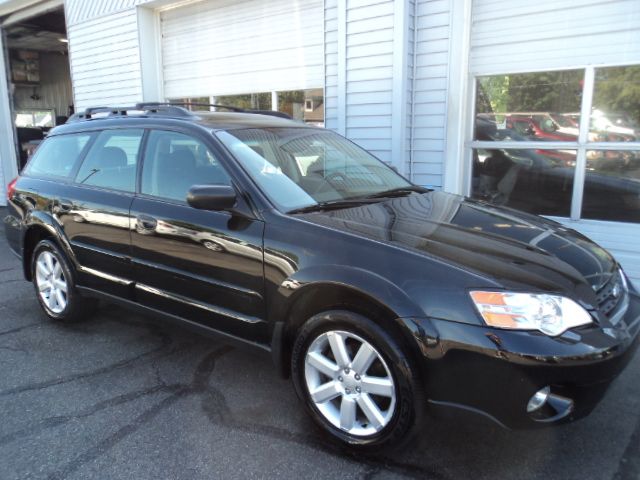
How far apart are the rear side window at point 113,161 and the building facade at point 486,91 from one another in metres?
3.12

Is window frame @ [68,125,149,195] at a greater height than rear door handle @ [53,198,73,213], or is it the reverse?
window frame @ [68,125,149,195]

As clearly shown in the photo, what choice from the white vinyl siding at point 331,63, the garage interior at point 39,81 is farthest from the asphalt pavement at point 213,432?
the garage interior at point 39,81

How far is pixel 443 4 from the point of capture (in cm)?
543

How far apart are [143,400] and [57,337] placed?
56.9 inches

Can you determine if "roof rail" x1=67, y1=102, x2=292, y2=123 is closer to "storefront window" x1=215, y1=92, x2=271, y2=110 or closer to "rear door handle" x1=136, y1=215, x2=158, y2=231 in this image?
"rear door handle" x1=136, y1=215, x2=158, y2=231

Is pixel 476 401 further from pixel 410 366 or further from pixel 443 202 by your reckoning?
pixel 443 202

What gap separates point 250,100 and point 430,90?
3248mm

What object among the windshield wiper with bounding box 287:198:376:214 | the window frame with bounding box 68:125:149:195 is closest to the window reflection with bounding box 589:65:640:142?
the windshield wiper with bounding box 287:198:376:214

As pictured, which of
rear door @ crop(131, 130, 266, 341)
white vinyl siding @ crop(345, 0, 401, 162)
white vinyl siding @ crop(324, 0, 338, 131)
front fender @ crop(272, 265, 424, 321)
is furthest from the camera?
white vinyl siding @ crop(324, 0, 338, 131)

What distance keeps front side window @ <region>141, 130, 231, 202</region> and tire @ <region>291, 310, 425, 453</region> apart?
1.11 metres

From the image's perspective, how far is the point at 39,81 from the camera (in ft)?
58.0

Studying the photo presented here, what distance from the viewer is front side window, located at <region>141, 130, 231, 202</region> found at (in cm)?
313

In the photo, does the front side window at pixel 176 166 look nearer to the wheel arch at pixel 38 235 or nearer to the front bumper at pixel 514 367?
the wheel arch at pixel 38 235

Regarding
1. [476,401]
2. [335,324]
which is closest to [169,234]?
[335,324]
